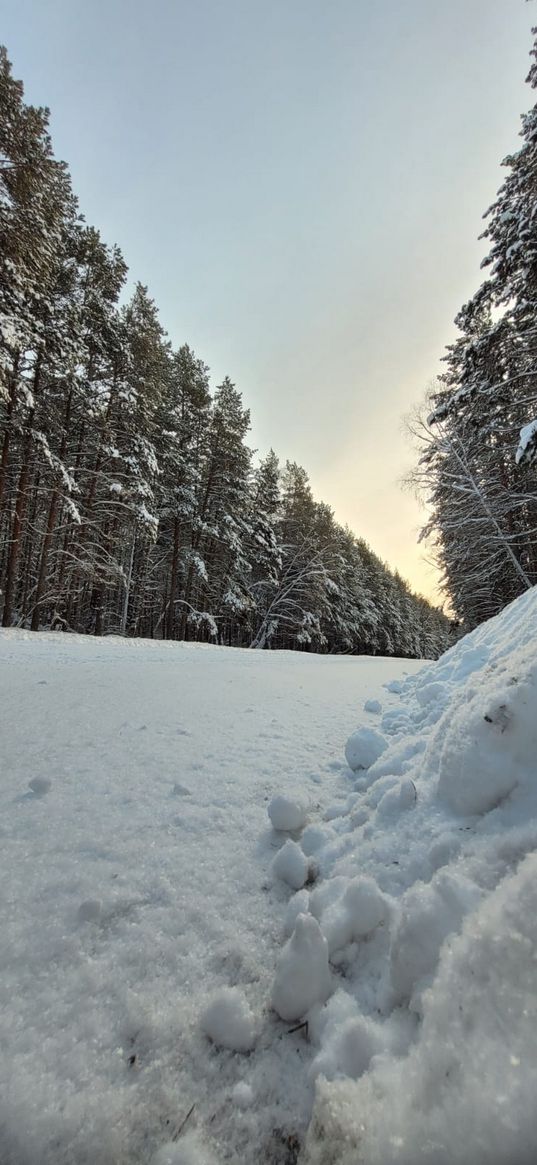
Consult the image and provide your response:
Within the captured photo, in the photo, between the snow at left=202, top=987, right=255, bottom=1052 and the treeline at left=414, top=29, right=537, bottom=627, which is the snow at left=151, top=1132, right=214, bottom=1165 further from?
the treeline at left=414, top=29, right=537, bottom=627

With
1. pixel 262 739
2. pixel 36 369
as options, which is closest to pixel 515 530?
pixel 262 739

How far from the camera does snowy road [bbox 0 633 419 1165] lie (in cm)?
68

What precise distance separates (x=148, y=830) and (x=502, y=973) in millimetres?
1200

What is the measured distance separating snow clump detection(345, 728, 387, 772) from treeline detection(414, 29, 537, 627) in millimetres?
3874

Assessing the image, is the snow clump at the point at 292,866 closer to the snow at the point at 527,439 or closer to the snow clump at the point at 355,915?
the snow clump at the point at 355,915

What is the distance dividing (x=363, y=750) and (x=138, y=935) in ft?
4.45

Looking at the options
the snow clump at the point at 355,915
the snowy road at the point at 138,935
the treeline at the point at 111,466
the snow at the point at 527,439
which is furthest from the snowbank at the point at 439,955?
the treeline at the point at 111,466

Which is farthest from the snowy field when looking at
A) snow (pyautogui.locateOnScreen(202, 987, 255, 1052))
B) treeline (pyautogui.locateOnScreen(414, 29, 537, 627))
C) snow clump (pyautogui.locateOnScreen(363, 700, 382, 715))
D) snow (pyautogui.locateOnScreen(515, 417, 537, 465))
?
treeline (pyautogui.locateOnScreen(414, 29, 537, 627))

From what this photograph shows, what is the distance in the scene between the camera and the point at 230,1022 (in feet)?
2.73

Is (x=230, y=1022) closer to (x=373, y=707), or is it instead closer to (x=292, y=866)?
(x=292, y=866)

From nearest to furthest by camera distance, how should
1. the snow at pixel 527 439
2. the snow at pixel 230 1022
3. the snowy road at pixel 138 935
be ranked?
the snowy road at pixel 138 935, the snow at pixel 230 1022, the snow at pixel 527 439

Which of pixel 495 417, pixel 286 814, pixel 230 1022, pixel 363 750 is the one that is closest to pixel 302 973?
pixel 230 1022

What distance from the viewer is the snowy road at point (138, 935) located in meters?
0.68

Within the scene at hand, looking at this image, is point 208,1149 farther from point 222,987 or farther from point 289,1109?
point 222,987
